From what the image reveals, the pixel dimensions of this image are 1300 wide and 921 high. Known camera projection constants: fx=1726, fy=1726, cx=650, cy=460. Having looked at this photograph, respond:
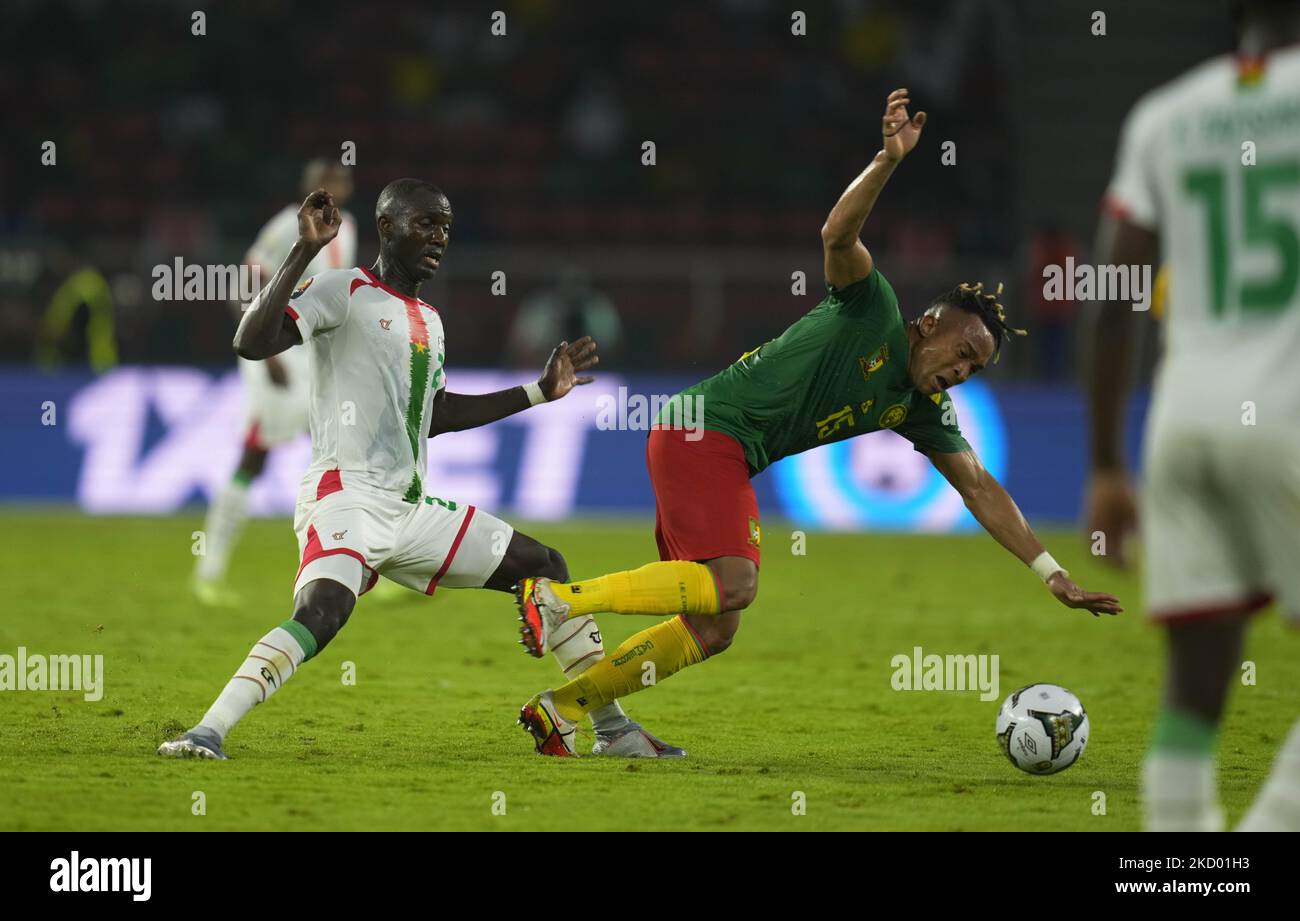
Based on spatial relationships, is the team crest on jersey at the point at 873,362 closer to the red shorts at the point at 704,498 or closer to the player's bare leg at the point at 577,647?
the red shorts at the point at 704,498

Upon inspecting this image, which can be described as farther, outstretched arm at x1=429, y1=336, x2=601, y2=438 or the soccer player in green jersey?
outstretched arm at x1=429, y1=336, x2=601, y2=438

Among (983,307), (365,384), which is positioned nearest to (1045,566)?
(983,307)

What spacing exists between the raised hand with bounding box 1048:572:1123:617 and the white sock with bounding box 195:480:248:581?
20.9 feet

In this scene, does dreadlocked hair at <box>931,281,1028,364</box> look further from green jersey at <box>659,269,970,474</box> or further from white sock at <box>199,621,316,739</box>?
white sock at <box>199,621,316,739</box>

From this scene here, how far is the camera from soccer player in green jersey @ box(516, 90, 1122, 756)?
20.0 feet

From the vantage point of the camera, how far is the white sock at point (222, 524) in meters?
11.1

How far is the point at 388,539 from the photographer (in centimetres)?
626

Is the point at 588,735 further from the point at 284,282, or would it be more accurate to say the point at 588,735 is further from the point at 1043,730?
the point at 284,282

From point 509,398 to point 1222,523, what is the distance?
3571 millimetres

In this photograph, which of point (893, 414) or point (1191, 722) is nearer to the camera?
point (1191, 722)
